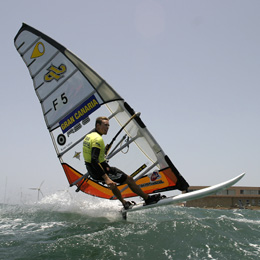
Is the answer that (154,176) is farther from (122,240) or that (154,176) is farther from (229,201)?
(229,201)

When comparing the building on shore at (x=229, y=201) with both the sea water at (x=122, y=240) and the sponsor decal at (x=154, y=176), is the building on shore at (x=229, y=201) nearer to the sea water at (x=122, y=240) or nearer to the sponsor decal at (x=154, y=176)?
the sponsor decal at (x=154, y=176)

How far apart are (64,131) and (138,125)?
173 cm

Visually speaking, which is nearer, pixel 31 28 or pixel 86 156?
pixel 86 156

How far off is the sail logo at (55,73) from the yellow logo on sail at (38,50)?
1.37ft

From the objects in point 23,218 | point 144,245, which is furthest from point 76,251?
point 23,218

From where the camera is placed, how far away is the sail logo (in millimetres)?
5980

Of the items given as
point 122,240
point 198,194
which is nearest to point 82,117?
point 198,194

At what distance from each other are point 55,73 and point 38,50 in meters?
0.72

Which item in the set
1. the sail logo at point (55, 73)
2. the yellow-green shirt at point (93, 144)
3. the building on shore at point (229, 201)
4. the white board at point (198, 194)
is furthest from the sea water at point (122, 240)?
the building on shore at point (229, 201)

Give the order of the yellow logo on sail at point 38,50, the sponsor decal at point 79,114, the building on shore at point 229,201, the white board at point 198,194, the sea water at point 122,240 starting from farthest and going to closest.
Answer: the building on shore at point 229,201
the yellow logo on sail at point 38,50
the sponsor decal at point 79,114
the white board at point 198,194
the sea water at point 122,240

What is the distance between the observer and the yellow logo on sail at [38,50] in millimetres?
6250

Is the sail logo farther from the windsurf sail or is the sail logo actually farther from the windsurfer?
the windsurfer

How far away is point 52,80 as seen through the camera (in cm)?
619

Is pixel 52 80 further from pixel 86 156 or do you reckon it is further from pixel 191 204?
pixel 191 204
